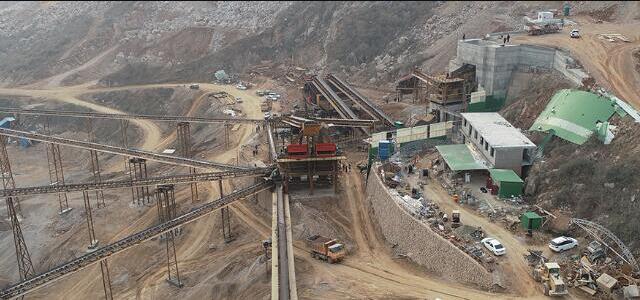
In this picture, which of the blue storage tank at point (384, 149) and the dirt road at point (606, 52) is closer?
the dirt road at point (606, 52)

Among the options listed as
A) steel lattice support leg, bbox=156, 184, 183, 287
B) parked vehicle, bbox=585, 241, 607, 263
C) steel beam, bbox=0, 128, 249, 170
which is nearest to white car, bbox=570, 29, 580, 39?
parked vehicle, bbox=585, 241, 607, 263

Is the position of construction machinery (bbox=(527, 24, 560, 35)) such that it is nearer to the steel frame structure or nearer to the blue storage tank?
the blue storage tank

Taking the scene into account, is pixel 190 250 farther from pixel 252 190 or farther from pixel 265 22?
pixel 265 22

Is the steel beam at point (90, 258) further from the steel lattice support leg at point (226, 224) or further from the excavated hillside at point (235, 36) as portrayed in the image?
the excavated hillside at point (235, 36)

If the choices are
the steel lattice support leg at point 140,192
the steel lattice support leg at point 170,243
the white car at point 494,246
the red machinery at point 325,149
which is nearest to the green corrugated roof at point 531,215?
the white car at point 494,246

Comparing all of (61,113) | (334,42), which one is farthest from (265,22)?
(61,113)

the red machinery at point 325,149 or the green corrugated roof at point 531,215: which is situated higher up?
the red machinery at point 325,149

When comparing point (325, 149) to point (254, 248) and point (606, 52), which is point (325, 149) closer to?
point (254, 248)

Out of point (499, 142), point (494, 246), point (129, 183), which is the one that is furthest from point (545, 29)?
point (129, 183)
